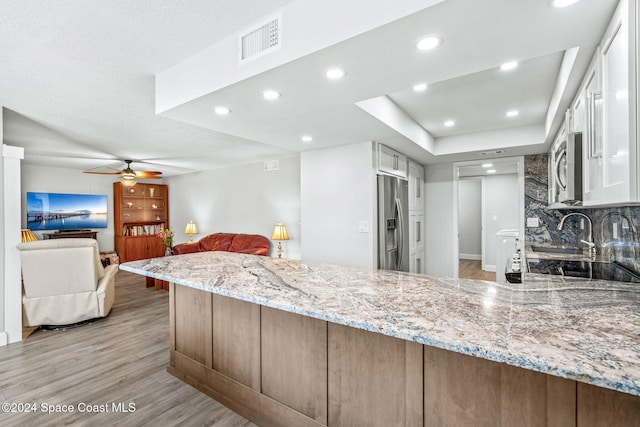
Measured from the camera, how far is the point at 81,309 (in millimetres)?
3566

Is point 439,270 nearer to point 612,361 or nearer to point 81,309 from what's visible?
point 612,361

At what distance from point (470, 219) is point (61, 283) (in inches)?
343

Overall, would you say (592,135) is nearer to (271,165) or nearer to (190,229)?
(271,165)

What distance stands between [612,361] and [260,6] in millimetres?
2010

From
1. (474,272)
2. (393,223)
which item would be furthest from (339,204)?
(474,272)

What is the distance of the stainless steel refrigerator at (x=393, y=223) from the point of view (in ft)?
11.5

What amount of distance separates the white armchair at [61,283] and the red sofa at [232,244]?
6.73 feet

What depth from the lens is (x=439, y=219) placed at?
16.8 feet

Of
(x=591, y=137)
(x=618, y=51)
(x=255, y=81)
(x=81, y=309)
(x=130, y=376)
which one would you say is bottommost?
(x=130, y=376)

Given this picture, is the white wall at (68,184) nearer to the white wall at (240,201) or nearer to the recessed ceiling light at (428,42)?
the white wall at (240,201)

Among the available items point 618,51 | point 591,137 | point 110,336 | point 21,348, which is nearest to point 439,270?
point 591,137

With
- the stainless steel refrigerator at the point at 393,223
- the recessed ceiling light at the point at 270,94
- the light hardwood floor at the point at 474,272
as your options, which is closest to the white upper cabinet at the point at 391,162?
the stainless steel refrigerator at the point at 393,223

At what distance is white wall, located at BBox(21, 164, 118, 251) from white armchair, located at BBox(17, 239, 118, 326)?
410 cm

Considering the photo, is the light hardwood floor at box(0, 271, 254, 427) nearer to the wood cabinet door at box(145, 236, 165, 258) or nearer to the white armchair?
the white armchair
